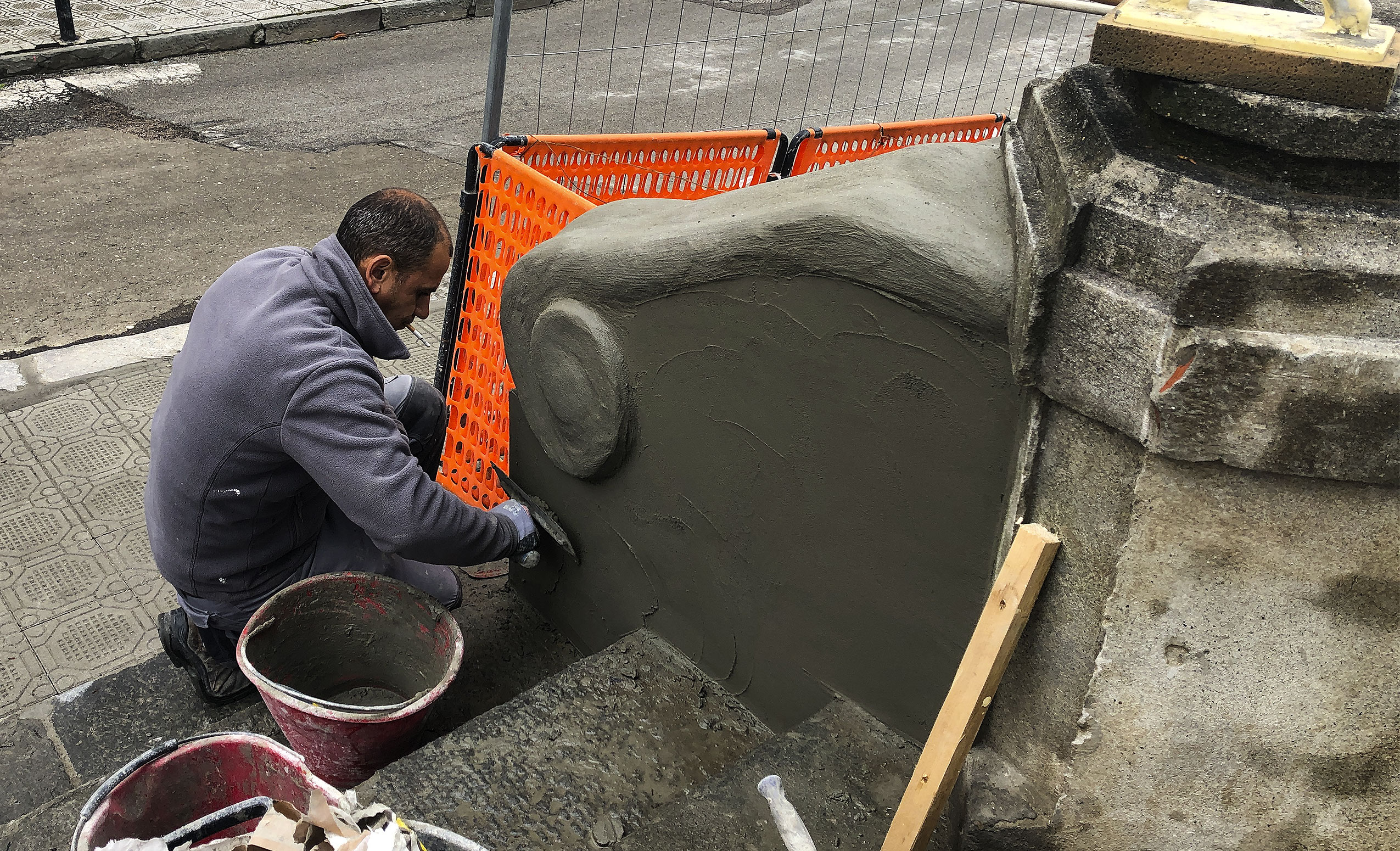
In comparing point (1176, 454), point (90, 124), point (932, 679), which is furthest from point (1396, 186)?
point (90, 124)

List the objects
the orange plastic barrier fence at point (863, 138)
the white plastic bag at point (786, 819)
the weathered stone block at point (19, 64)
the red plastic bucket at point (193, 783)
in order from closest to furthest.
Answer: the white plastic bag at point (786, 819) → the red plastic bucket at point (193, 783) → the orange plastic barrier fence at point (863, 138) → the weathered stone block at point (19, 64)

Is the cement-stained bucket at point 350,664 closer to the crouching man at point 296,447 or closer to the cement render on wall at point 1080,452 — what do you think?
the crouching man at point 296,447

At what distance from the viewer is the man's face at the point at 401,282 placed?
2703 mm

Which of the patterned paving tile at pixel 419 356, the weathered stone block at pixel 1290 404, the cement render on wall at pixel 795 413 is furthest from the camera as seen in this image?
the patterned paving tile at pixel 419 356

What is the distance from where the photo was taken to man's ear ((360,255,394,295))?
269 cm

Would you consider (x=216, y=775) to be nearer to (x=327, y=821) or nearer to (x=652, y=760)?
(x=327, y=821)

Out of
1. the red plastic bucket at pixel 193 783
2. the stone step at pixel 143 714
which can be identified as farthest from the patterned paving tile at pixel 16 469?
Result: the red plastic bucket at pixel 193 783

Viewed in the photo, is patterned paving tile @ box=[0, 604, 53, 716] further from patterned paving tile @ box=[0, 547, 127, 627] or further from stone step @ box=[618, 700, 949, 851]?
stone step @ box=[618, 700, 949, 851]

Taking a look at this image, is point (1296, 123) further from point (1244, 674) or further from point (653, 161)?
point (653, 161)


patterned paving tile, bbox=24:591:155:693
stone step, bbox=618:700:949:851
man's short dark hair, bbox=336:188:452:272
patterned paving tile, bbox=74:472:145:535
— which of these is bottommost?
patterned paving tile, bbox=24:591:155:693

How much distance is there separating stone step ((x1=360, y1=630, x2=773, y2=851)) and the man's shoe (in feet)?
2.86

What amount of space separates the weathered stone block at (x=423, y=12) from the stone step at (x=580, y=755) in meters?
8.94

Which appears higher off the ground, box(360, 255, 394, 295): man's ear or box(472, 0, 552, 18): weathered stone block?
box(360, 255, 394, 295): man's ear

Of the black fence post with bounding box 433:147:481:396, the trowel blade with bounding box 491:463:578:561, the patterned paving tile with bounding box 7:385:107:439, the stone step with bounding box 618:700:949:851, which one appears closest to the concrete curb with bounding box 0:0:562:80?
the patterned paving tile with bounding box 7:385:107:439
